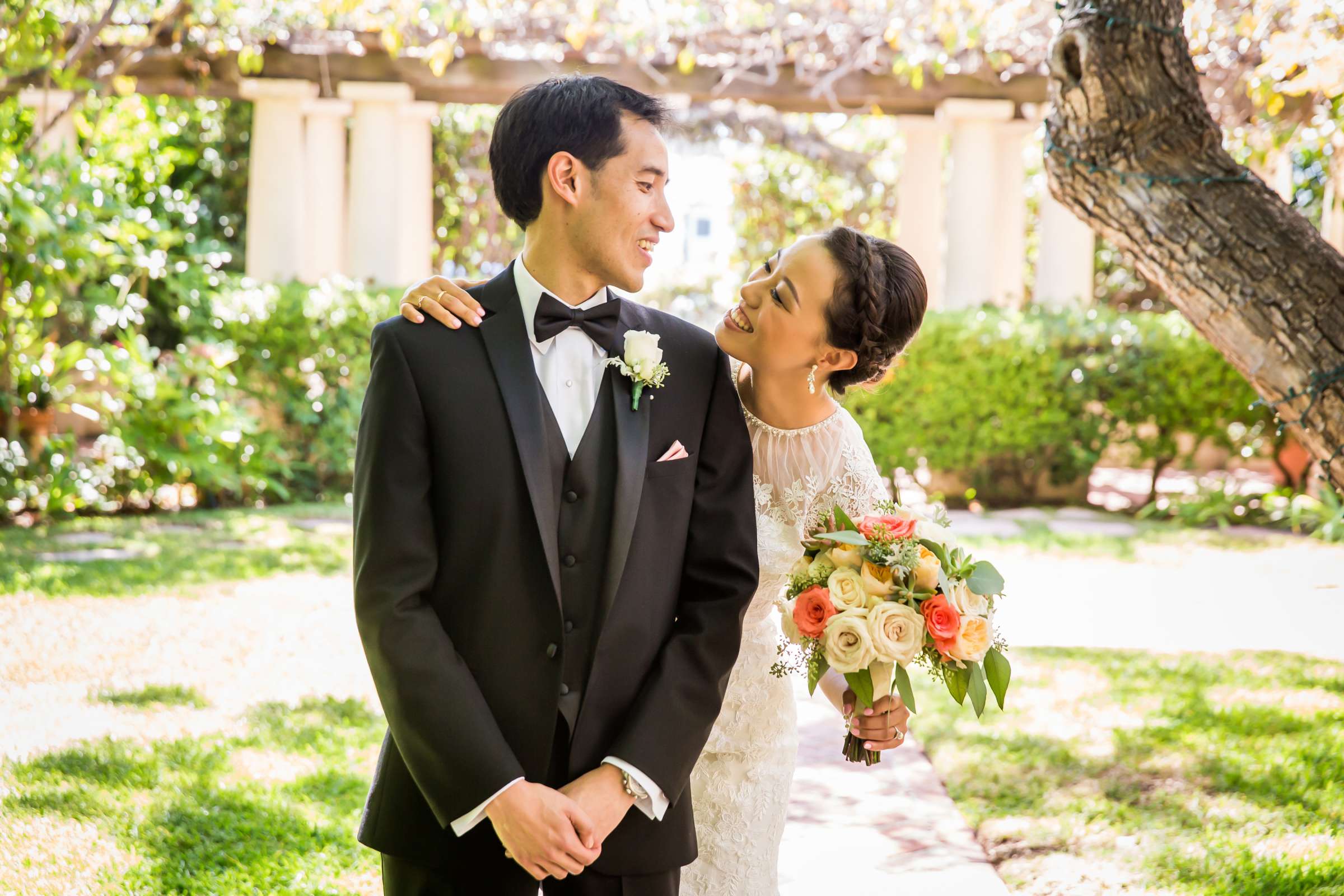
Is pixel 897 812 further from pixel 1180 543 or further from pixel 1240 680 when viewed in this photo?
pixel 1180 543

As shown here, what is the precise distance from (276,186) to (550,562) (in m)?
10.0

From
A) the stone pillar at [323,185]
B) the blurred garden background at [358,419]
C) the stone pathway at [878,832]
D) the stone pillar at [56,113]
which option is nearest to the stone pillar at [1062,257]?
the blurred garden background at [358,419]

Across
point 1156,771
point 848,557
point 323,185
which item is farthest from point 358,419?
point 848,557

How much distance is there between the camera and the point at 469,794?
6.28ft

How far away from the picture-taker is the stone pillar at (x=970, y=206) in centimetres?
1128

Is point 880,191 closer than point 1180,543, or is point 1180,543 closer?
point 1180,543

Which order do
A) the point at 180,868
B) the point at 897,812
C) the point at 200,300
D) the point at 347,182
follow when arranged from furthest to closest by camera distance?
the point at 347,182 < the point at 200,300 < the point at 897,812 < the point at 180,868

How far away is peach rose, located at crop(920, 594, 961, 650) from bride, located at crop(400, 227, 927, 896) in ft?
0.94

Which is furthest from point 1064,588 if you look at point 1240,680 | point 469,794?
point 469,794

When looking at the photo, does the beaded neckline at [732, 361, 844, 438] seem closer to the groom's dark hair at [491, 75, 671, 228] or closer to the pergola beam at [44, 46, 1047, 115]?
the groom's dark hair at [491, 75, 671, 228]

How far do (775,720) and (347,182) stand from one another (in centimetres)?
1184

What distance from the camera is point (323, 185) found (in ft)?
36.8

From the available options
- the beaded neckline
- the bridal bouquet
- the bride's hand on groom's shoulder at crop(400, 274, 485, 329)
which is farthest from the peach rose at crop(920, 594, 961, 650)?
the bride's hand on groom's shoulder at crop(400, 274, 485, 329)

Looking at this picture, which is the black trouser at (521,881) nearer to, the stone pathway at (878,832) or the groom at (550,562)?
the groom at (550,562)
